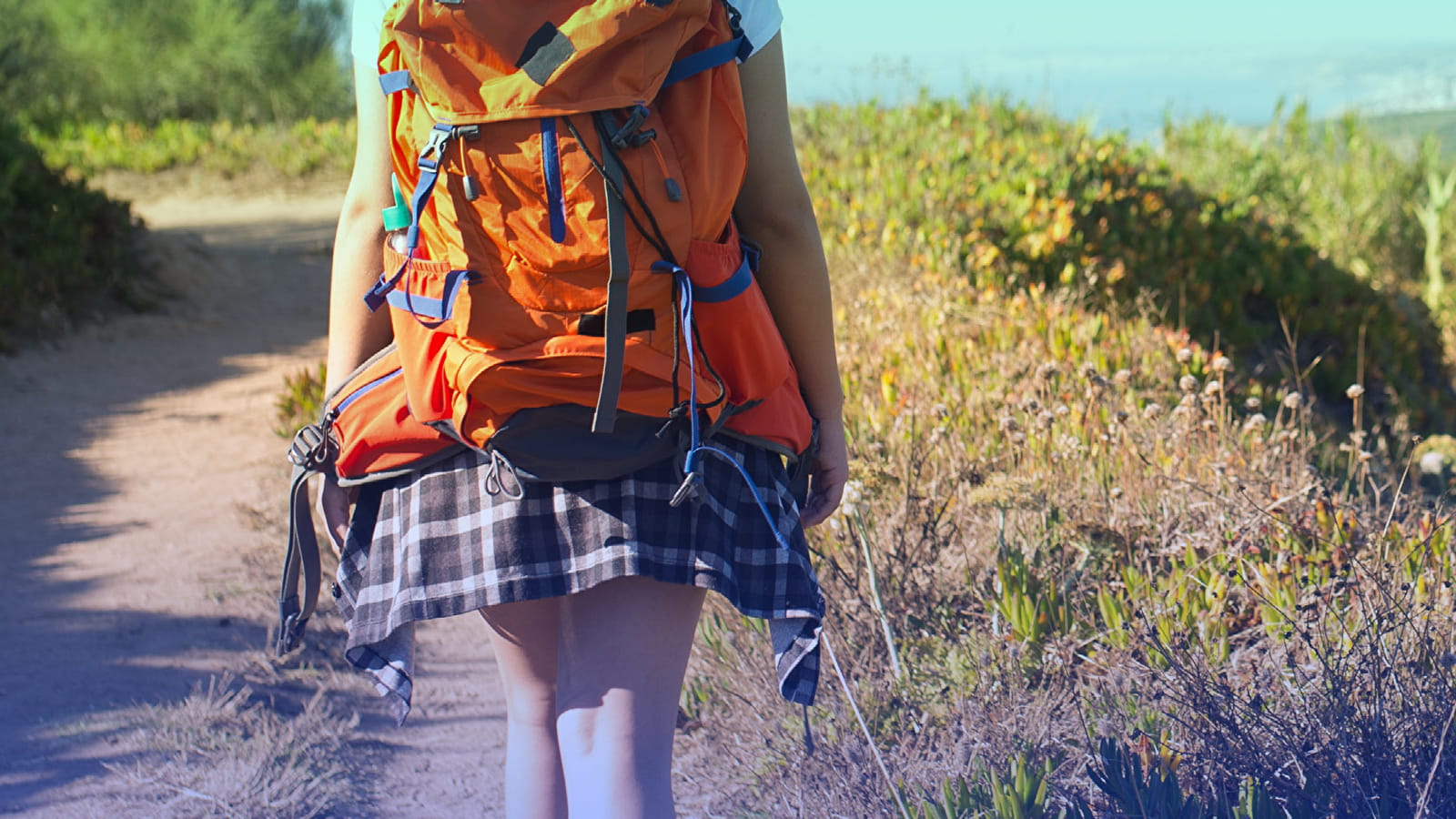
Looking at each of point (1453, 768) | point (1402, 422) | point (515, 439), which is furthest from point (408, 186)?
point (1402, 422)

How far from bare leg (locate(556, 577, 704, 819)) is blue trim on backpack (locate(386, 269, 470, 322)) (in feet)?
1.31

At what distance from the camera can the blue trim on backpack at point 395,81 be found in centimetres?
148

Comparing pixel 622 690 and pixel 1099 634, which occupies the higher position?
pixel 622 690

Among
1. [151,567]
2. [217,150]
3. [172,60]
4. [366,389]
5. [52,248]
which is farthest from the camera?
[172,60]

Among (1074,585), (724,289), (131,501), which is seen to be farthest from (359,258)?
(131,501)

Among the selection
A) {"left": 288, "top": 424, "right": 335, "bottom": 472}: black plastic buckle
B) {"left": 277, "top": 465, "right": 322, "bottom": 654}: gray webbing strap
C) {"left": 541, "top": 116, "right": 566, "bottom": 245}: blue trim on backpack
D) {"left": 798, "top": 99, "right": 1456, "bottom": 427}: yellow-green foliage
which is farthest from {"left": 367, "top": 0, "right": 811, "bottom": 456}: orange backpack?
{"left": 798, "top": 99, "right": 1456, "bottom": 427}: yellow-green foliage

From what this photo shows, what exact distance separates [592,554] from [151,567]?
10.2 ft

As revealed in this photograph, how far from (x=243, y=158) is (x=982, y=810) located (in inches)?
469

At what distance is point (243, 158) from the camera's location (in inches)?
484

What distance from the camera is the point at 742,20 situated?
5.06 ft

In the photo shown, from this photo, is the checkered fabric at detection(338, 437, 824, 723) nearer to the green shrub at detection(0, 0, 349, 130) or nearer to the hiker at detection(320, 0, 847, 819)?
the hiker at detection(320, 0, 847, 819)

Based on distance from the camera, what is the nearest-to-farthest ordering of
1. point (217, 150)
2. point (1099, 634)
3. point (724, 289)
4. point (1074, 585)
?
point (724, 289) → point (1099, 634) → point (1074, 585) → point (217, 150)

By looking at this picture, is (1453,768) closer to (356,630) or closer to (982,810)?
(982,810)

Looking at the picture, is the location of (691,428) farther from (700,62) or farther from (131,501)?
(131,501)
